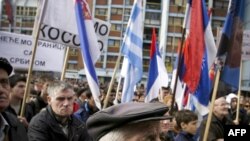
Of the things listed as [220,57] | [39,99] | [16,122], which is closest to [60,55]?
[39,99]

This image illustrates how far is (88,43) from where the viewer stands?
6879 mm

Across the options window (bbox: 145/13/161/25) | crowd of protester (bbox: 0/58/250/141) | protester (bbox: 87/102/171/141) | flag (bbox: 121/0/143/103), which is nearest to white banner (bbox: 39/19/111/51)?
crowd of protester (bbox: 0/58/250/141)

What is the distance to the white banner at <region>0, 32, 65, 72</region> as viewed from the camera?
7645 millimetres

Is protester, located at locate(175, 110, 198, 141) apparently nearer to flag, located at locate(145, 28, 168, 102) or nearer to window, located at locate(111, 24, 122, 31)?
flag, located at locate(145, 28, 168, 102)

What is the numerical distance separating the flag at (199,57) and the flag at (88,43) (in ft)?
4.82

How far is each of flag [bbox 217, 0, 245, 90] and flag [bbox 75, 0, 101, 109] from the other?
5.76 ft

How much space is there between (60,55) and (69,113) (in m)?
3.94

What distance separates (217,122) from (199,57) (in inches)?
68.4

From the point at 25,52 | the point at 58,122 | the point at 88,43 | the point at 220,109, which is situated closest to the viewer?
the point at 58,122

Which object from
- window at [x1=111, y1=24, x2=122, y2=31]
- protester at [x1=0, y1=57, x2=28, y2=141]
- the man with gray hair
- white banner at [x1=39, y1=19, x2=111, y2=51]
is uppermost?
white banner at [x1=39, y1=19, x2=111, y2=51]

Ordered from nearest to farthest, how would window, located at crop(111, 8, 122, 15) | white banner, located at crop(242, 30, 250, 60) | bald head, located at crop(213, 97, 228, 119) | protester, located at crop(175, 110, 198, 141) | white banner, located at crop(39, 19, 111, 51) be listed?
1. protester, located at crop(175, 110, 198, 141)
2. bald head, located at crop(213, 97, 228, 119)
3. white banner, located at crop(39, 19, 111, 51)
4. white banner, located at crop(242, 30, 250, 60)
5. window, located at crop(111, 8, 122, 15)

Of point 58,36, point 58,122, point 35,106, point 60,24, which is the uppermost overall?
point 60,24

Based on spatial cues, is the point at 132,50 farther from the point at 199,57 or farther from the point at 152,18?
the point at 152,18

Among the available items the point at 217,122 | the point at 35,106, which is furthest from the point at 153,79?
the point at 217,122
